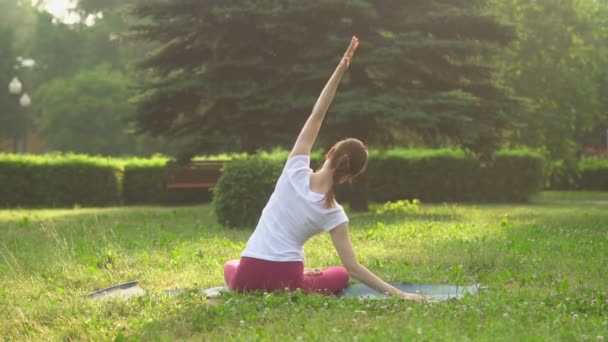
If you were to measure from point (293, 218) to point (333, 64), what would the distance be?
452 inches

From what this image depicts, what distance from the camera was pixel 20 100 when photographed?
45.4m

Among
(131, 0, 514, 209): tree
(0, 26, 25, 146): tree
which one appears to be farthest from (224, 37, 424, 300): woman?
(0, 26, 25, 146): tree

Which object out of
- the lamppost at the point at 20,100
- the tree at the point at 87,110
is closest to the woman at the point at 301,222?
the lamppost at the point at 20,100

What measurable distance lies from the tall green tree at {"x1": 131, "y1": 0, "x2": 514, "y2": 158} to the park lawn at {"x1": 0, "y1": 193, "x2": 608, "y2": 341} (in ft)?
14.4

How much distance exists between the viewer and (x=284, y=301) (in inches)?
259

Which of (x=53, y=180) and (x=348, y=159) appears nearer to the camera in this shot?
(x=348, y=159)

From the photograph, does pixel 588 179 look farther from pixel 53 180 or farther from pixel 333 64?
pixel 333 64

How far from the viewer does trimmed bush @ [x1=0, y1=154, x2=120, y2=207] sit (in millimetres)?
25344

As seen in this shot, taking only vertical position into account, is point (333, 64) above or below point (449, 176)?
above

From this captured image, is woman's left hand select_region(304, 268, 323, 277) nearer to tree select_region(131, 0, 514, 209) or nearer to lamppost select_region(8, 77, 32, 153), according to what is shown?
tree select_region(131, 0, 514, 209)

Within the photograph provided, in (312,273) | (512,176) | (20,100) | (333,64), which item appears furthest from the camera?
(20,100)

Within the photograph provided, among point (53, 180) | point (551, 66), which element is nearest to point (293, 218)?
point (53, 180)

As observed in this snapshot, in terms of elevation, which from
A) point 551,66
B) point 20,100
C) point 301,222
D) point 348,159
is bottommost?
point 301,222

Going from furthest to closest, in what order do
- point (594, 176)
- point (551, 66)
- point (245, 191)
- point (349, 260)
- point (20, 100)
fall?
1. point (20, 100)
2. point (594, 176)
3. point (551, 66)
4. point (245, 191)
5. point (349, 260)
